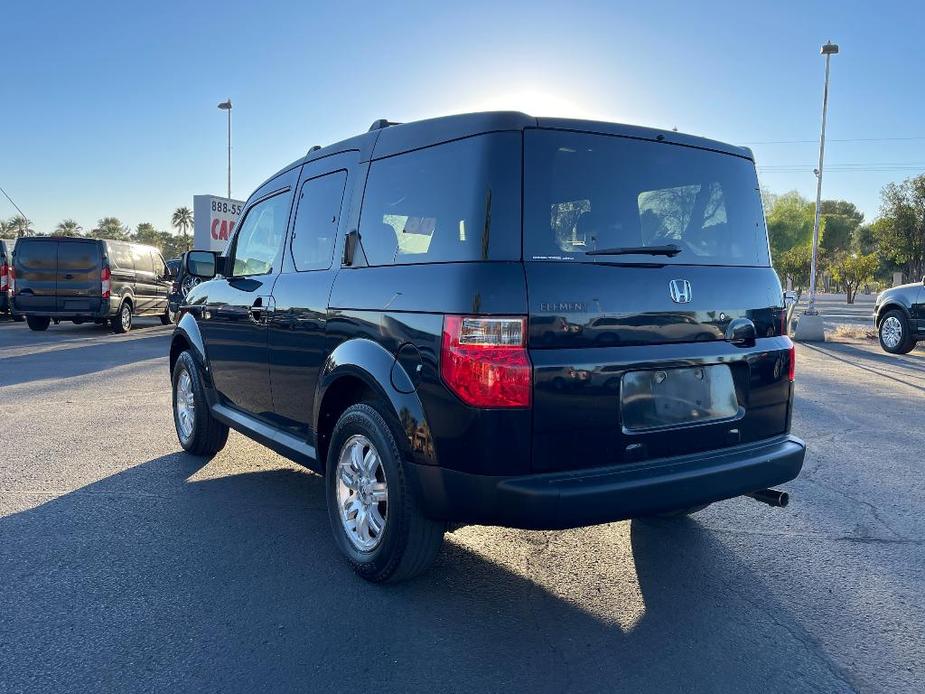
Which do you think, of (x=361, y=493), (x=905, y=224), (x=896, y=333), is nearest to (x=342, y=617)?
(x=361, y=493)

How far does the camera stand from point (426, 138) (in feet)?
10.6

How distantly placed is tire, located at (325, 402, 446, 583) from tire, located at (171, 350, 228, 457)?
2.11 meters

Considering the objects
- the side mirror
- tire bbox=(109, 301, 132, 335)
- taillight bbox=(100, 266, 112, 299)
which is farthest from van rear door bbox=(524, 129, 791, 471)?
tire bbox=(109, 301, 132, 335)

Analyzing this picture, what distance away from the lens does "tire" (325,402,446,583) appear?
303 centimetres

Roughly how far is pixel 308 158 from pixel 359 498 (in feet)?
6.64

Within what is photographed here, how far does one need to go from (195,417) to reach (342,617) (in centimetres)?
281

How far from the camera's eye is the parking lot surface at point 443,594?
2617mm

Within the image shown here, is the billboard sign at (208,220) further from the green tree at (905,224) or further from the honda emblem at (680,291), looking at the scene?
the green tree at (905,224)

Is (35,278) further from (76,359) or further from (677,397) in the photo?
(677,397)

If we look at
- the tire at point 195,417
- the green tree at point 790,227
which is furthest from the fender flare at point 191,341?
the green tree at point 790,227

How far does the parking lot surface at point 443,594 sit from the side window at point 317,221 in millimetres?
1492

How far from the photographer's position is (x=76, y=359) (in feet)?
37.2

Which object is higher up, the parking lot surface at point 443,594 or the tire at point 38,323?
the tire at point 38,323

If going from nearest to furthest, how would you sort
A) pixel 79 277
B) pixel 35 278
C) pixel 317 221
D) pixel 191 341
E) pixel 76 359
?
1. pixel 317 221
2. pixel 191 341
3. pixel 76 359
4. pixel 35 278
5. pixel 79 277
